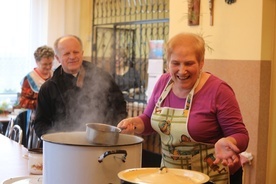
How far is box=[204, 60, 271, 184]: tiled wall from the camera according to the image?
3.34 meters

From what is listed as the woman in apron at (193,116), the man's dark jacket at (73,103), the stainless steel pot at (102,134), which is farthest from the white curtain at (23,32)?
the stainless steel pot at (102,134)

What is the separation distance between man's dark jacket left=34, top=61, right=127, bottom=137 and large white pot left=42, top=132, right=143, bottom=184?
100cm

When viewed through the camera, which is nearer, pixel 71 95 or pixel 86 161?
pixel 86 161

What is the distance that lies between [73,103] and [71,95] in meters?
0.05

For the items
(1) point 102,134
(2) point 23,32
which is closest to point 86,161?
(1) point 102,134

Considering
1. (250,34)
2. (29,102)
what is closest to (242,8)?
(250,34)

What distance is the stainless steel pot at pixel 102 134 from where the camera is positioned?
151 cm

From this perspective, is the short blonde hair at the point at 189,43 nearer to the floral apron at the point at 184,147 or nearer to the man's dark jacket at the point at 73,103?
the floral apron at the point at 184,147

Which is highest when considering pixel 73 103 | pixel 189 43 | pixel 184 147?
pixel 189 43

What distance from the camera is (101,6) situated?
584cm

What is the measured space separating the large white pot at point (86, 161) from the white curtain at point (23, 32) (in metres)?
4.46

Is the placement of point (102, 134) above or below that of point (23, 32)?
below

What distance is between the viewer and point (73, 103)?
2.53m

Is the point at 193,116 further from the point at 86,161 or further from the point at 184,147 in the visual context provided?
the point at 86,161
